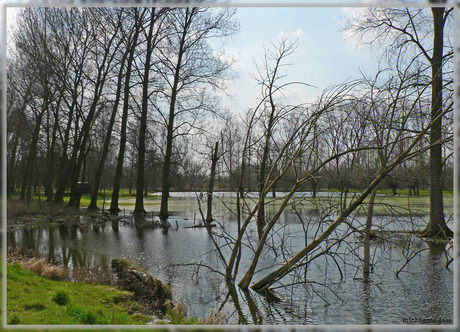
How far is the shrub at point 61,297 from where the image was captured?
14.9ft

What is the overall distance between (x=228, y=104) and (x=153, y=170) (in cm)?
980

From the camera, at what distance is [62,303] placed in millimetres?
4547

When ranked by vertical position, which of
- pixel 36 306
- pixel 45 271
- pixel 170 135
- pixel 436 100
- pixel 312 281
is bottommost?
pixel 45 271

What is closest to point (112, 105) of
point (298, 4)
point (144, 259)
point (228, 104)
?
point (144, 259)

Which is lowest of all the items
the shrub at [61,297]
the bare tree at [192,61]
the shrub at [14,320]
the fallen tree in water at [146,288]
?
the fallen tree in water at [146,288]

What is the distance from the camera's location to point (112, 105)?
1656cm

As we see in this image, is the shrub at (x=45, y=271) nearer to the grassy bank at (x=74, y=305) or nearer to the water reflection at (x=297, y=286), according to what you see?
the grassy bank at (x=74, y=305)

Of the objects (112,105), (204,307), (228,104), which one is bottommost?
(204,307)

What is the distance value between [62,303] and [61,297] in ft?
0.33

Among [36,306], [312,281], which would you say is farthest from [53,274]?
[312,281]

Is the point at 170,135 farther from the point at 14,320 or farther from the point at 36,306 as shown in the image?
the point at 14,320

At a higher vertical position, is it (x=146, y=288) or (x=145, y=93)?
(x=145, y=93)

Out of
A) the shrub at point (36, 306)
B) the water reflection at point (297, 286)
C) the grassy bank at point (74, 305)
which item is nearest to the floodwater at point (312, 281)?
the water reflection at point (297, 286)

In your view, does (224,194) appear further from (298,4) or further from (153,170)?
(153,170)
